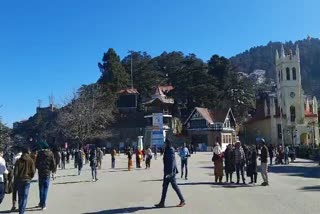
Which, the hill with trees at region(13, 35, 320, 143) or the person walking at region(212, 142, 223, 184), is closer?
the person walking at region(212, 142, 223, 184)

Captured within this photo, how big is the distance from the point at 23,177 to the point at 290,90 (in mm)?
78196

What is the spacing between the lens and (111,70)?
93.6 meters

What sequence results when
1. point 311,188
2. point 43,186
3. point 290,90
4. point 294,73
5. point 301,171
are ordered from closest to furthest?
point 43,186 → point 311,188 → point 301,171 → point 290,90 → point 294,73

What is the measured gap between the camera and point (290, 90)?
278 feet

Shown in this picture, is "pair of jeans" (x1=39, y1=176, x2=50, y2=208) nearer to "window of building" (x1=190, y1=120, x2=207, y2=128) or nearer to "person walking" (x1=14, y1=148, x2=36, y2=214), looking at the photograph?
"person walking" (x1=14, y1=148, x2=36, y2=214)

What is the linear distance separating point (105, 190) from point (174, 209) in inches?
247

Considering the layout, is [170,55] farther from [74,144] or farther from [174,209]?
[174,209]

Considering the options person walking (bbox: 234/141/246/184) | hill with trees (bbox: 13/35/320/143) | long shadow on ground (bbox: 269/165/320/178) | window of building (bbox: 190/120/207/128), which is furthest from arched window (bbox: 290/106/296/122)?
person walking (bbox: 234/141/246/184)

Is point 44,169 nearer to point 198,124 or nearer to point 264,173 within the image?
point 264,173

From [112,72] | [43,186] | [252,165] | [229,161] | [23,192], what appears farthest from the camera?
[112,72]

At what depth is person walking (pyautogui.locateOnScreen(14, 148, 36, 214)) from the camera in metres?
11.0

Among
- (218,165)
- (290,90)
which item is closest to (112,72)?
(290,90)

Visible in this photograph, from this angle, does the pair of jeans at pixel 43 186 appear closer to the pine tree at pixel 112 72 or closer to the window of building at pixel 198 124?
the window of building at pixel 198 124

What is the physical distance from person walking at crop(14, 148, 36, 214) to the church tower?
7499 centimetres
